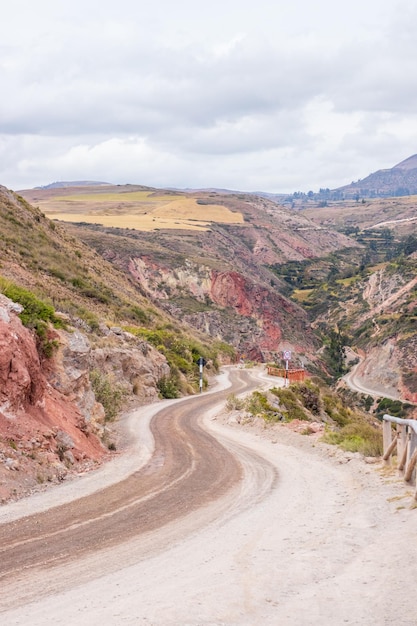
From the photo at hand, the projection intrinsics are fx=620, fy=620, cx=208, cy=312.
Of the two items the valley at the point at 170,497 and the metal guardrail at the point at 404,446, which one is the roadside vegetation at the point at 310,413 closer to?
the valley at the point at 170,497

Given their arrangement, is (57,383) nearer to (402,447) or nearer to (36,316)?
(36,316)

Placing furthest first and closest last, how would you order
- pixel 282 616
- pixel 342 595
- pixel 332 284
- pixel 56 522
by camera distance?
pixel 332 284
pixel 56 522
pixel 342 595
pixel 282 616

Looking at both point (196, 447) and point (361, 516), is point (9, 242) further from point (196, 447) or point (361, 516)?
point (361, 516)

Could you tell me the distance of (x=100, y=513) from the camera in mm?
10977

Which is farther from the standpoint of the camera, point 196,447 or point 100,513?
point 196,447

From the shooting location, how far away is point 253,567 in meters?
8.02

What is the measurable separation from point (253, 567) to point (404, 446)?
618 centimetres

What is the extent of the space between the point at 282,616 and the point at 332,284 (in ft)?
558

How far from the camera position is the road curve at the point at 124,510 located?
8859 mm

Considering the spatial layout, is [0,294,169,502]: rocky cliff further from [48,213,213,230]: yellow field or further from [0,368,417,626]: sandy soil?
[48,213,213,230]: yellow field

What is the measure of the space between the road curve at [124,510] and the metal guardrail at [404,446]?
3642mm

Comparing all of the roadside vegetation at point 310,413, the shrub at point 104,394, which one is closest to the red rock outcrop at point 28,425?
the shrub at point 104,394

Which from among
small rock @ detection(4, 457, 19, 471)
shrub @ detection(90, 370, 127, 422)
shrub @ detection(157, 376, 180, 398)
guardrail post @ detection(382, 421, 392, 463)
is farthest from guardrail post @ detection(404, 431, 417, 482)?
shrub @ detection(157, 376, 180, 398)

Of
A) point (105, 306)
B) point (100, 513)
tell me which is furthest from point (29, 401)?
point (105, 306)
